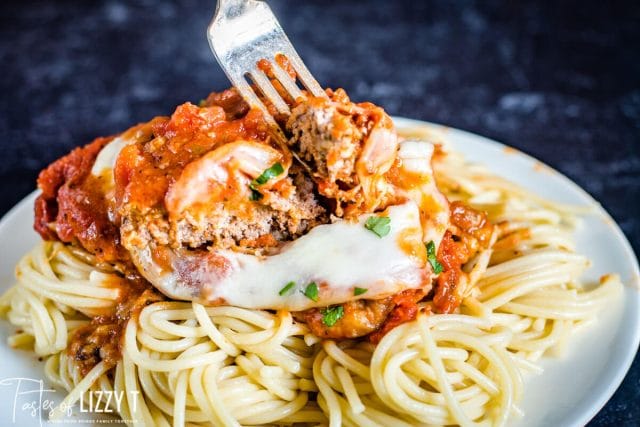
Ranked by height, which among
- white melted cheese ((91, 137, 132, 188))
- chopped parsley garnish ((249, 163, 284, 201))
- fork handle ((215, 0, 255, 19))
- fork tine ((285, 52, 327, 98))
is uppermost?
fork handle ((215, 0, 255, 19))

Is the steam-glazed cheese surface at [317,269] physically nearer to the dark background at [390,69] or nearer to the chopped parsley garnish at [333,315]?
the chopped parsley garnish at [333,315]

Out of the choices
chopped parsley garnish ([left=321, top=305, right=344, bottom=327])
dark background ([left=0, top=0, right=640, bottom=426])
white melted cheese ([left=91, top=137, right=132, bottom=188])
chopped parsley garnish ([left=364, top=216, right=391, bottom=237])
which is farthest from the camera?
dark background ([left=0, top=0, right=640, bottom=426])

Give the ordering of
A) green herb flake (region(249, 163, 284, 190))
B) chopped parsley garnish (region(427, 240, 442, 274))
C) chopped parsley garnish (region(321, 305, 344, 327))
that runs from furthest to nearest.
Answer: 1. chopped parsley garnish (region(427, 240, 442, 274))
2. chopped parsley garnish (region(321, 305, 344, 327))
3. green herb flake (region(249, 163, 284, 190))

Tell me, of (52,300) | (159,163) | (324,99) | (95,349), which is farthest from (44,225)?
(324,99)

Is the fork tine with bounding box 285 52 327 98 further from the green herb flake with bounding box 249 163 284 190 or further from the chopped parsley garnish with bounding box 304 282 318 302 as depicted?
the chopped parsley garnish with bounding box 304 282 318 302

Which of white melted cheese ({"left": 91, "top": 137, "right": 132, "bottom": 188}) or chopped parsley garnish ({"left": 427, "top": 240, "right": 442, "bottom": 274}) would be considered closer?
chopped parsley garnish ({"left": 427, "top": 240, "right": 442, "bottom": 274})

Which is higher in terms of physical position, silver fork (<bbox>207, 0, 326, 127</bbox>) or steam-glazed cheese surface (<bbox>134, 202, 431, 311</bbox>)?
silver fork (<bbox>207, 0, 326, 127</bbox>)

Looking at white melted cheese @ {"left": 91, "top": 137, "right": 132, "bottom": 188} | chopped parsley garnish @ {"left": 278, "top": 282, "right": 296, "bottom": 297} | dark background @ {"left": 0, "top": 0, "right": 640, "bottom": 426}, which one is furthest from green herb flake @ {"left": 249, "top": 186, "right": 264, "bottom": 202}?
dark background @ {"left": 0, "top": 0, "right": 640, "bottom": 426}

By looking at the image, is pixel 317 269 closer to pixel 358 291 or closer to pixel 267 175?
pixel 358 291

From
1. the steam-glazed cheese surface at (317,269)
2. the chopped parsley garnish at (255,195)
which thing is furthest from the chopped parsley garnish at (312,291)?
the chopped parsley garnish at (255,195)
